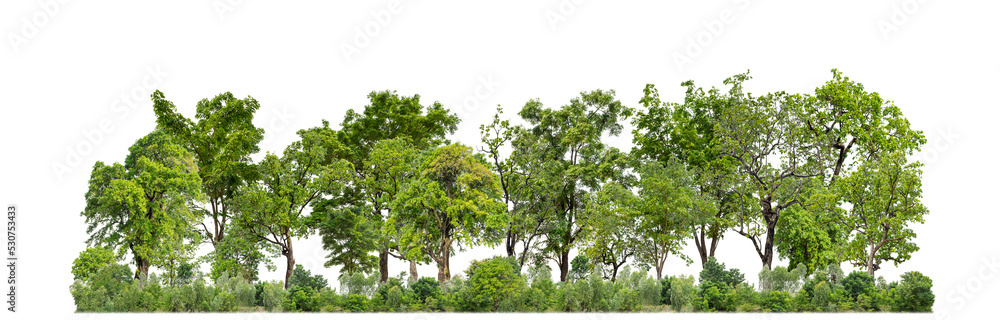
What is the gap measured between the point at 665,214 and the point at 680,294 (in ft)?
14.7

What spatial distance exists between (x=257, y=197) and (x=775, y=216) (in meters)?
19.3

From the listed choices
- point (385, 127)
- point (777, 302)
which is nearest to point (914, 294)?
point (777, 302)

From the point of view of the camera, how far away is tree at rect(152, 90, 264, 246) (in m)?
27.8

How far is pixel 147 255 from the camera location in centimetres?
2206

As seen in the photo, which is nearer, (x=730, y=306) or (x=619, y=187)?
(x=730, y=306)

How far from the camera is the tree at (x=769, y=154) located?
25.1 meters

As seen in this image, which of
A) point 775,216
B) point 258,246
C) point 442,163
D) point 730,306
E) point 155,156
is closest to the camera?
point 730,306

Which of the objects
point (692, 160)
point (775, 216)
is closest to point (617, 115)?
point (692, 160)

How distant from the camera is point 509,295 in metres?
19.1

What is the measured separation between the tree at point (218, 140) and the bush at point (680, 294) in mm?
17251

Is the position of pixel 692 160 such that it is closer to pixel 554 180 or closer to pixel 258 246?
pixel 554 180

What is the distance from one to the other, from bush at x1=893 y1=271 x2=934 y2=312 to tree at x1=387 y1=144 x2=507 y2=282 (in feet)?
37.5

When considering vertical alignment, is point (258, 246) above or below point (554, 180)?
below

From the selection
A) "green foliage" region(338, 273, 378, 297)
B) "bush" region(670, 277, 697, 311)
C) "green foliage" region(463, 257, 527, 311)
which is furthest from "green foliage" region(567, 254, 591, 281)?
"green foliage" region(338, 273, 378, 297)
